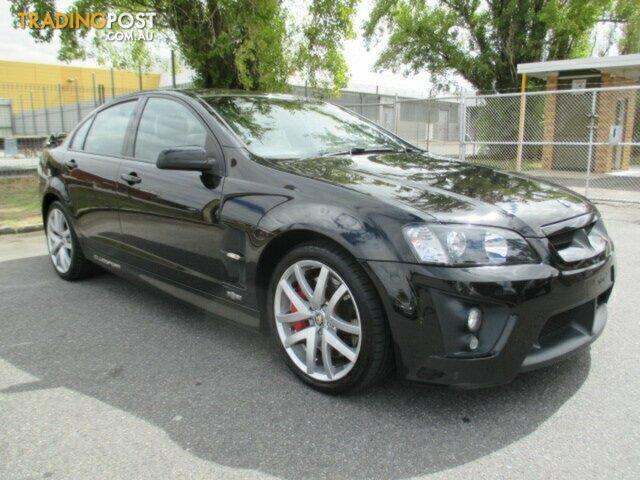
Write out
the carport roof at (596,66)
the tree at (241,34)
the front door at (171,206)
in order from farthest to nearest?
the carport roof at (596,66), the tree at (241,34), the front door at (171,206)

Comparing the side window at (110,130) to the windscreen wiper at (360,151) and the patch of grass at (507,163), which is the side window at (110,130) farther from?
the patch of grass at (507,163)

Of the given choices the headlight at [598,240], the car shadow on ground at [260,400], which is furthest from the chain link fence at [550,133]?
the car shadow on ground at [260,400]

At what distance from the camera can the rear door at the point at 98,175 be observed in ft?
13.3

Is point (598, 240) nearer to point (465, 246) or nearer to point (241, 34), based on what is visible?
point (465, 246)

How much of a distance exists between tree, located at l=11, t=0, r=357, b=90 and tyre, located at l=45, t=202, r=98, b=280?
228 inches

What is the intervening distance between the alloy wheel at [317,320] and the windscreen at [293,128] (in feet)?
2.70

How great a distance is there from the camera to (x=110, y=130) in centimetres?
435

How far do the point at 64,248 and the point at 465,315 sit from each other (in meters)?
3.87

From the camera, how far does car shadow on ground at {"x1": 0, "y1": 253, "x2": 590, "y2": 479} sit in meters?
2.32

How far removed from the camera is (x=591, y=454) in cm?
227

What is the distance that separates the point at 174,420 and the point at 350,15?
33.8 ft

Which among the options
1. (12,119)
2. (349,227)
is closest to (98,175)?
(349,227)

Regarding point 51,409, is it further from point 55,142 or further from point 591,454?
point 55,142

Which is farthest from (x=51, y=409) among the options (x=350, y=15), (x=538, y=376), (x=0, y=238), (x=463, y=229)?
(x=350, y=15)
